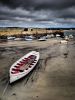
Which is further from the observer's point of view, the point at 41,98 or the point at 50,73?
the point at 50,73

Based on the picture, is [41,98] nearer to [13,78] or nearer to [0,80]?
[13,78]

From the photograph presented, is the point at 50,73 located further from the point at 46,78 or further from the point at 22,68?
the point at 22,68

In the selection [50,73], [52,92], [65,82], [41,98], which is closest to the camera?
[41,98]

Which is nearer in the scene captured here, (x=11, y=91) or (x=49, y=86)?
(x=11, y=91)

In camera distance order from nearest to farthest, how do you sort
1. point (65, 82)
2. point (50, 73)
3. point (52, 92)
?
point (52, 92) → point (65, 82) → point (50, 73)

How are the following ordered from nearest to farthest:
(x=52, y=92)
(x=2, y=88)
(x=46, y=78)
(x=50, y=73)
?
(x=52, y=92), (x=2, y=88), (x=46, y=78), (x=50, y=73)

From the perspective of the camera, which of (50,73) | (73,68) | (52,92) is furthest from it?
(73,68)

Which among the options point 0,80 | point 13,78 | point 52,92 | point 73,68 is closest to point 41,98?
point 52,92

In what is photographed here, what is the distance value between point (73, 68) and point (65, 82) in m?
7.25

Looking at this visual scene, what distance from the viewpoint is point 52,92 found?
734 inches

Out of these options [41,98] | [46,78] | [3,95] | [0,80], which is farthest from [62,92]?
[0,80]

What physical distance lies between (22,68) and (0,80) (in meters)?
3.72

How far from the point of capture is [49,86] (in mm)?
20375

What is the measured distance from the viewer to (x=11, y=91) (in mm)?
19125
